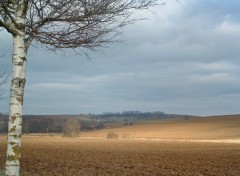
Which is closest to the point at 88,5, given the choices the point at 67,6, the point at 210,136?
the point at 67,6

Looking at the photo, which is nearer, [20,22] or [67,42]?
[20,22]

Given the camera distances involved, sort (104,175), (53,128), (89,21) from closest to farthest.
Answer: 1. (89,21)
2. (104,175)
3. (53,128)

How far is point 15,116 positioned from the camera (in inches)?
284

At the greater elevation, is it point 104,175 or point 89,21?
point 89,21

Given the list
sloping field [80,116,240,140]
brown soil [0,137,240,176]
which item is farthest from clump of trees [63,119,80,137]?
brown soil [0,137,240,176]

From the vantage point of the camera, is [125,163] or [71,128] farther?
[71,128]

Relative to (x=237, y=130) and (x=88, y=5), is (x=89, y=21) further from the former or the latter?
(x=237, y=130)

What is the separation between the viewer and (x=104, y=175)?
16.7m

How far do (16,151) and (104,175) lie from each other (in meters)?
9.86

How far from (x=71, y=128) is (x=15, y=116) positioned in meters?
91.2

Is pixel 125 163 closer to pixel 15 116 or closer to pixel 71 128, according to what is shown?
pixel 15 116

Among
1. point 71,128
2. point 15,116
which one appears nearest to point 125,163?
point 15,116

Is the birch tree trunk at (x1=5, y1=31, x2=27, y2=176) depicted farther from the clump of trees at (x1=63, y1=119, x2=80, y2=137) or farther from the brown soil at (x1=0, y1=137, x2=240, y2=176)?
the clump of trees at (x1=63, y1=119, x2=80, y2=137)

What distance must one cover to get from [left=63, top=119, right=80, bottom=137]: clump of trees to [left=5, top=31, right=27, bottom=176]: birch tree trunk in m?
89.6
